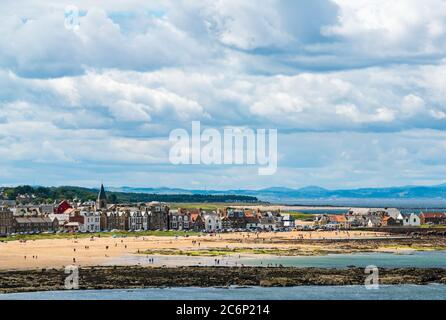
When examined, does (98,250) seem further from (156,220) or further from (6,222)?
(156,220)

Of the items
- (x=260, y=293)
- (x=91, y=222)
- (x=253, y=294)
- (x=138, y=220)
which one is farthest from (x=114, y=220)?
(x=253, y=294)

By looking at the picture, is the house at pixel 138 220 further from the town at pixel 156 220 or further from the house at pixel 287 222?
the house at pixel 287 222

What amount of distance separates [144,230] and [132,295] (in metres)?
99.2

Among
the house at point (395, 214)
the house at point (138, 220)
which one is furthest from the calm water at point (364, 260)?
the house at point (395, 214)

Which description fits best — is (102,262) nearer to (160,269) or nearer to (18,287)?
(160,269)

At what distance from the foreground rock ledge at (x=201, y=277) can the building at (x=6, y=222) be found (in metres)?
66.9

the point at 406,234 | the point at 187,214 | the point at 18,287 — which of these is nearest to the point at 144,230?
the point at 187,214

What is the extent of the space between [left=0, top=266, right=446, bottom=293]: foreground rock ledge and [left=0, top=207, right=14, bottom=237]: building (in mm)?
66876

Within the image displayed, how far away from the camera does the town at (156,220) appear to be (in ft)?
441

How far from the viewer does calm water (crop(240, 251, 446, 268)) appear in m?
71.2

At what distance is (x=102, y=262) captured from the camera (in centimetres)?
7169

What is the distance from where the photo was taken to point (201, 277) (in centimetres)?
5812

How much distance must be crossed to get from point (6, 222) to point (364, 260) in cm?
6991
